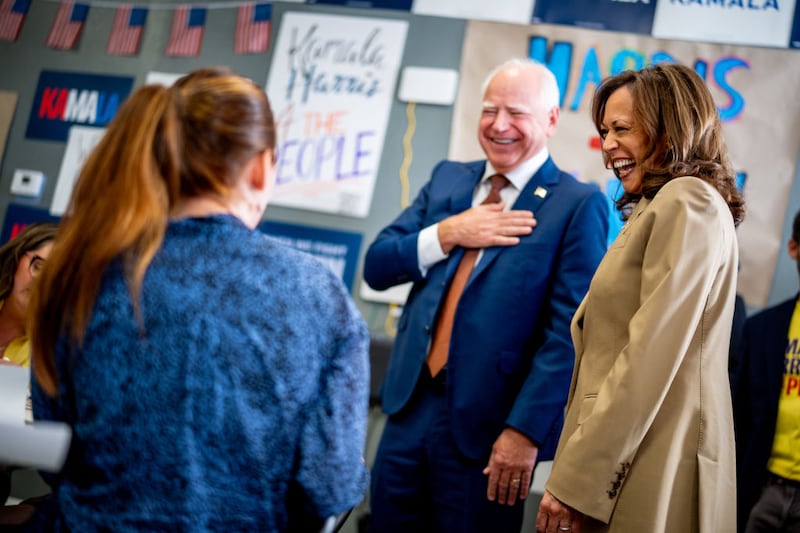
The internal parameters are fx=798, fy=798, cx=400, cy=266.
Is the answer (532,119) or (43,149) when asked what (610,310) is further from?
(43,149)

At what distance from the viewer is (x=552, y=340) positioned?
6.23ft

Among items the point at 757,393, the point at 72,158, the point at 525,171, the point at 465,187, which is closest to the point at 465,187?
the point at 465,187

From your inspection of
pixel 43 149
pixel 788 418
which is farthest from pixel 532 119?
pixel 43 149

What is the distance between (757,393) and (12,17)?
→ 3.82m

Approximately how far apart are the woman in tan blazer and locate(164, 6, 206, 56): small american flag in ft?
9.08

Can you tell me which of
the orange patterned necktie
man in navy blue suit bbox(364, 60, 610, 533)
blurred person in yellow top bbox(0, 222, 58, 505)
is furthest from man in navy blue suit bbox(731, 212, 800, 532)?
blurred person in yellow top bbox(0, 222, 58, 505)

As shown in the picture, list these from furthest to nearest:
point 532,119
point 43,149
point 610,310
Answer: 1. point 43,149
2. point 532,119
3. point 610,310

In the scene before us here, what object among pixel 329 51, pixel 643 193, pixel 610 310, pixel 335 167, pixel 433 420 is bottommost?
pixel 433 420

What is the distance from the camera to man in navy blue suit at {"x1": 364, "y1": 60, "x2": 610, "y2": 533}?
6.18ft

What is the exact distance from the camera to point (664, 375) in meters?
1.39

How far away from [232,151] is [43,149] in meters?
3.19

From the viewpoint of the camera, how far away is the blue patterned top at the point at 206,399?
3.34 feet

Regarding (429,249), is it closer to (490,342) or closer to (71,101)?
(490,342)

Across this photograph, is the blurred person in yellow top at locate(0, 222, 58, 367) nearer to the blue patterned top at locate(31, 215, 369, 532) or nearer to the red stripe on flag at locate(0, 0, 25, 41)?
the blue patterned top at locate(31, 215, 369, 532)
